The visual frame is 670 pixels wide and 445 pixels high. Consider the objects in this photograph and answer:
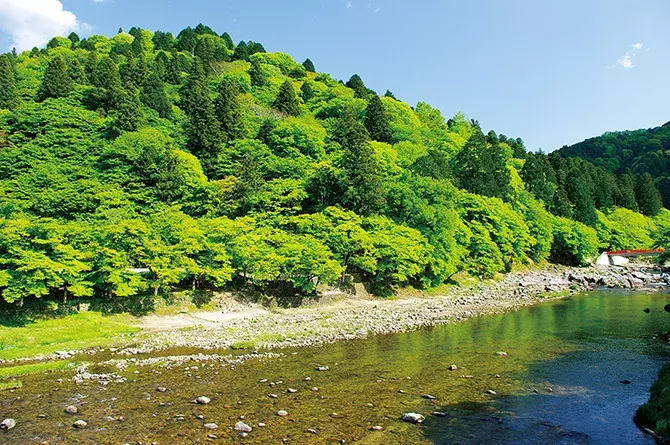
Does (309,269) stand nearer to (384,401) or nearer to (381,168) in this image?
(384,401)

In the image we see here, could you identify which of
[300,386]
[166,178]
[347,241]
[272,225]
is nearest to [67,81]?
[166,178]

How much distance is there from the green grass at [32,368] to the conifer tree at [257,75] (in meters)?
92.7

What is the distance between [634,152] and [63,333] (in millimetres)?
188363

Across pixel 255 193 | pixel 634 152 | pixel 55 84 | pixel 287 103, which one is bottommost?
pixel 255 193

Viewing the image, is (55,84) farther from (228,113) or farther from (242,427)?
(242,427)

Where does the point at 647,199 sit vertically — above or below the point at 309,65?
below

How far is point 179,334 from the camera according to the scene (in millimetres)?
27359

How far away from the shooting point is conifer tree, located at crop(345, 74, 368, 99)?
10200cm

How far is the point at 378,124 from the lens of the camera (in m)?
77.4

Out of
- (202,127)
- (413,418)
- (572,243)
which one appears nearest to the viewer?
(413,418)

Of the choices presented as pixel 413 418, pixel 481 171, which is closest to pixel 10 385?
pixel 413 418

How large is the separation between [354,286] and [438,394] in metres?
26.8

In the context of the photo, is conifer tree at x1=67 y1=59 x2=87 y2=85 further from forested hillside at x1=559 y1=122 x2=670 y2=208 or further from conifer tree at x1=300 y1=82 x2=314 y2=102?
forested hillside at x1=559 y1=122 x2=670 y2=208

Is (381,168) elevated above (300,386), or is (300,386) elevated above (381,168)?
(381,168)
